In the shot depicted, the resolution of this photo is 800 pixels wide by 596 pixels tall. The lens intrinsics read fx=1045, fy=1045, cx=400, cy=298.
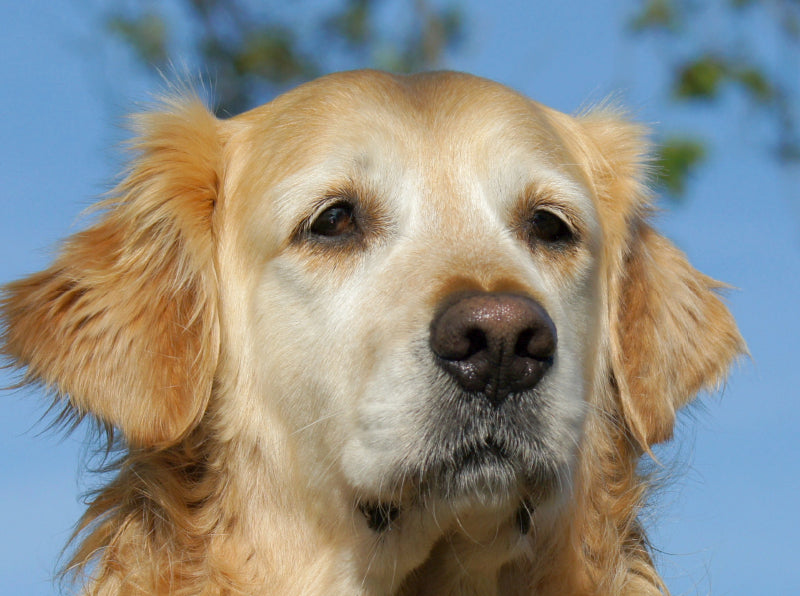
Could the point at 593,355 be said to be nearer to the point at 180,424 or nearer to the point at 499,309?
the point at 499,309

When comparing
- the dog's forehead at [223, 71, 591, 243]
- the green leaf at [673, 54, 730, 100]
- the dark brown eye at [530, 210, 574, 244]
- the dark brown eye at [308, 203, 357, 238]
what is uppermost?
the dog's forehead at [223, 71, 591, 243]

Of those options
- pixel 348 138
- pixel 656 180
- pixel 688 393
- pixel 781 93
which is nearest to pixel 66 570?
pixel 348 138

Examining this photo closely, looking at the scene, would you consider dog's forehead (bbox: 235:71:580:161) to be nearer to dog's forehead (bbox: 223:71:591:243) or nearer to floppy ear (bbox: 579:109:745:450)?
dog's forehead (bbox: 223:71:591:243)

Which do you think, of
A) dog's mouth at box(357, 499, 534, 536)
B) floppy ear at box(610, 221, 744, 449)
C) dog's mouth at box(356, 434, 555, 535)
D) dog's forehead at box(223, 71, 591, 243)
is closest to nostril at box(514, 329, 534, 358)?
dog's mouth at box(356, 434, 555, 535)

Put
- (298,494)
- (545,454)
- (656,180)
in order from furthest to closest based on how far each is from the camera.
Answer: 1. (656,180)
2. (298,494)
3. (545,454)

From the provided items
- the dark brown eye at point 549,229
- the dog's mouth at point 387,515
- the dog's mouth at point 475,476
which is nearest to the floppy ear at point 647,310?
the dark brown eye at point 549,229

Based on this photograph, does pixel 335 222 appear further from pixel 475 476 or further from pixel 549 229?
pixel 475 476

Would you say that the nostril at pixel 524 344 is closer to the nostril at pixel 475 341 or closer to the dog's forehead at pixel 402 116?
the nostril at pixel 475 341
